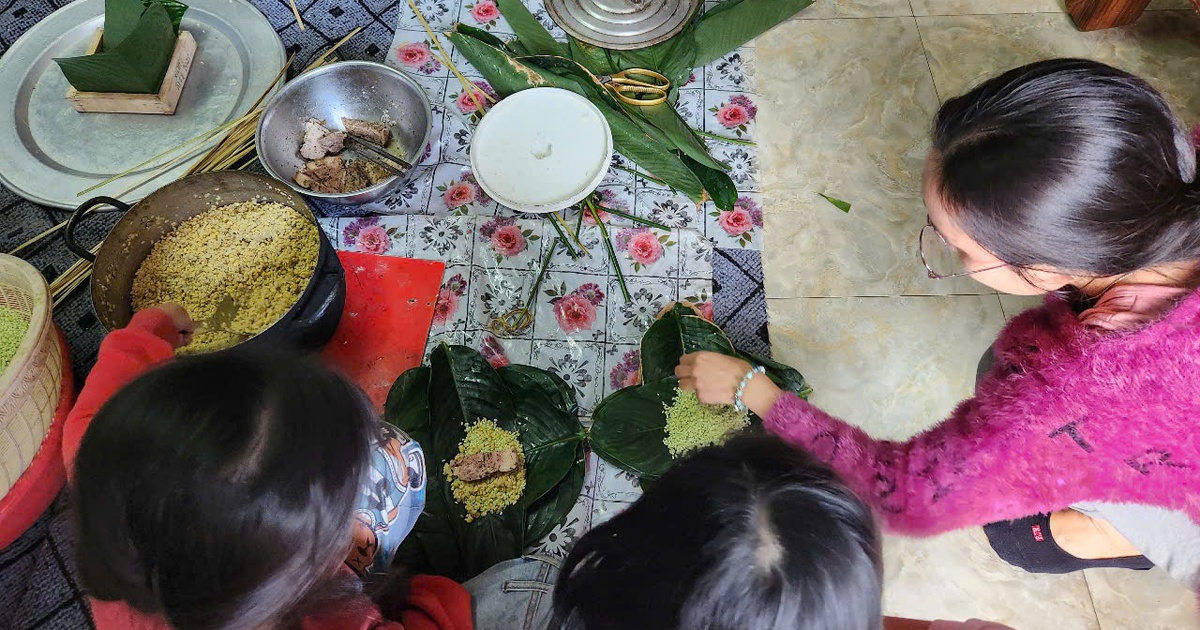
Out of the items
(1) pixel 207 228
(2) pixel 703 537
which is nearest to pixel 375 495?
(2) pixel 703 537

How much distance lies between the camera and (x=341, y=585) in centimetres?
88

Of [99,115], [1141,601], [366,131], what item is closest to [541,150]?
[366,131]

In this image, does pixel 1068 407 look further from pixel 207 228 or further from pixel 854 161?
pixel 207 228

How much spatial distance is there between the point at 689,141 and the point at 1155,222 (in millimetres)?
1008

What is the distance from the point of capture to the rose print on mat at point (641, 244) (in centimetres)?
163

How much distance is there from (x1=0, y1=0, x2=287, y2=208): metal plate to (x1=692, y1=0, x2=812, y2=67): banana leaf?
3.47ft

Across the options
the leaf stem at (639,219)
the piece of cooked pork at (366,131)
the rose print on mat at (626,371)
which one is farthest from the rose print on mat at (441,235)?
the rose print on mat at (626,371)

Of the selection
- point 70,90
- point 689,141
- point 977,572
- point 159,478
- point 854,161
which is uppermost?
point 159,478

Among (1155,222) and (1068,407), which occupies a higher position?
(1155,222)

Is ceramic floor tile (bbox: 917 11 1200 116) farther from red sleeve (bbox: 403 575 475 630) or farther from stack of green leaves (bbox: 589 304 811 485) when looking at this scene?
red sleeve (bbox: 403 575 475 630)

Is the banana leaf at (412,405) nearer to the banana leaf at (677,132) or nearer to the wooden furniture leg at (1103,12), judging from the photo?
the banana leaf at (677,132)

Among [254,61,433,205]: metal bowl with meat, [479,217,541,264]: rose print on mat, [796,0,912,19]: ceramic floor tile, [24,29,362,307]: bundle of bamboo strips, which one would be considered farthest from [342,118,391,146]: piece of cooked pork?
[796,0,912,19]: ceramic floor tile

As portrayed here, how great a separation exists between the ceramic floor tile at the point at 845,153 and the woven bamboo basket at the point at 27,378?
1.38m

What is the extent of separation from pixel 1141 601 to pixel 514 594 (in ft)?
3.75
